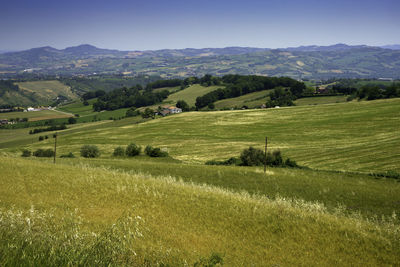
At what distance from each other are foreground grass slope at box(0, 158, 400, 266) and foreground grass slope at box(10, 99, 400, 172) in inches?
1135

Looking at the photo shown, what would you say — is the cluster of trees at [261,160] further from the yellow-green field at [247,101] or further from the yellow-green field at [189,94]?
the yellow-green field at [189,94]

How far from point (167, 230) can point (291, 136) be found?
5634 cm

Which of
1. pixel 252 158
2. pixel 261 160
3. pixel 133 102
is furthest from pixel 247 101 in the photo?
pixel 252 158

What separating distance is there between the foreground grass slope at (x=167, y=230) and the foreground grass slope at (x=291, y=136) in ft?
94.6

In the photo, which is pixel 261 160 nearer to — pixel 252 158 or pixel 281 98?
pixel 252 158

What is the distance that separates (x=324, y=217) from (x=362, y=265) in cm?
331

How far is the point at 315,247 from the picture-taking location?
9.81 metres

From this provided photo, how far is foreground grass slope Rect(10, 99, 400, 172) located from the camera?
4303 centimetres

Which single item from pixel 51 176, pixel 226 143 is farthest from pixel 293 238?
pixel 226 143

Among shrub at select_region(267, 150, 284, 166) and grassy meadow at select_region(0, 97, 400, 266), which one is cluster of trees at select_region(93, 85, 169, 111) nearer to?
shrub at select_region(267, 150, 284, 166)

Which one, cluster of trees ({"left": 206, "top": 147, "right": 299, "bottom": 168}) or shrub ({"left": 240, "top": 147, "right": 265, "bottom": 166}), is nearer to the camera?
cluster of trees ({"left": 206, "top": 147, "right": 299, "bottom": 168})

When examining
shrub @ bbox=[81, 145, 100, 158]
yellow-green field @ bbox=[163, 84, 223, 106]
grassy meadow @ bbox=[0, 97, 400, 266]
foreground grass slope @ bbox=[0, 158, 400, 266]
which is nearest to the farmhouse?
yellow-green field @ bbox=[163, 84, 223, 106]

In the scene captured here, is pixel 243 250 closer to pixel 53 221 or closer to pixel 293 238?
pixel 293 238

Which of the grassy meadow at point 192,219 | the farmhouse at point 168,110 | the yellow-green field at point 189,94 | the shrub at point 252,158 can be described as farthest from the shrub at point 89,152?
the yellow-green field at point 189,94
